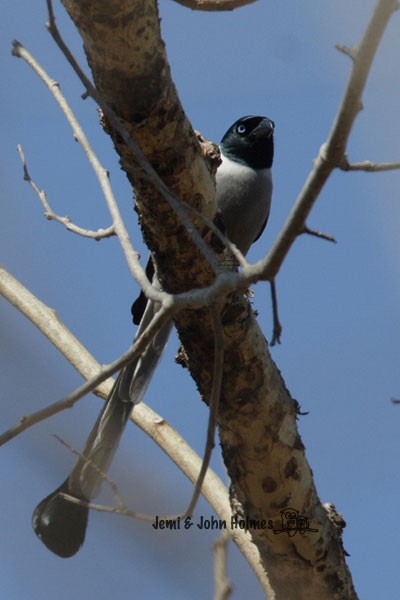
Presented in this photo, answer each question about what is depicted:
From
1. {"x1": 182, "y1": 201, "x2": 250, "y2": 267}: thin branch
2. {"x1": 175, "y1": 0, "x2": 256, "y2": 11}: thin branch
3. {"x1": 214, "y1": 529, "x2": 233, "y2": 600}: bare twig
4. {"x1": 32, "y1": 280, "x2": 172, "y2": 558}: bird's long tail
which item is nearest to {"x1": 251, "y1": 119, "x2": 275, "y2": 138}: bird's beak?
{"x1": 32, "y1": 280, "x2": 172, "y2": 558}: bird's long tail

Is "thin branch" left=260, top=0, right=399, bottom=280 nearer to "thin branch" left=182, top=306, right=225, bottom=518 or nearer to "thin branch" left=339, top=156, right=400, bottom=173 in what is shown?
"thin branch" left=339, top=156, right=400, bottom=173

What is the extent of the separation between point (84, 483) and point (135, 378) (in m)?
0.42

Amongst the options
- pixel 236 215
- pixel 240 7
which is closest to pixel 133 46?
pixel 240 7

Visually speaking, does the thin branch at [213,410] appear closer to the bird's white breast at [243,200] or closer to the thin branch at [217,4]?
the thin branch at [217,4]

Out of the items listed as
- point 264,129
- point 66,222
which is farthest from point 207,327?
point 264,129

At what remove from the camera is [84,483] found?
2.81 m

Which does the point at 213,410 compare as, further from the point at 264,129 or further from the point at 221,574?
the point at 264,129

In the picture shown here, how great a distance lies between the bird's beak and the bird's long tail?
1.62 m

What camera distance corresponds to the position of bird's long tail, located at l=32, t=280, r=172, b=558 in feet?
9.13

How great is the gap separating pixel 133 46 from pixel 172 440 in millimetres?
1441

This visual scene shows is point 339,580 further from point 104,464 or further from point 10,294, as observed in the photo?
point 10,294

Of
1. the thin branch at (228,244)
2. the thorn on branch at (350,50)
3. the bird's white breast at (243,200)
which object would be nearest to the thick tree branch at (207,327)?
the thin branch at (228,244)

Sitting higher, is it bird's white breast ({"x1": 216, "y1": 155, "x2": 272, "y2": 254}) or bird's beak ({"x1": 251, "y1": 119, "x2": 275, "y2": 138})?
bird's beak ({"x1": 251, "y1": 119, "x2": 275, "y2": 138})

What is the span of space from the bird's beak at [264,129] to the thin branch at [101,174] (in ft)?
6.56
